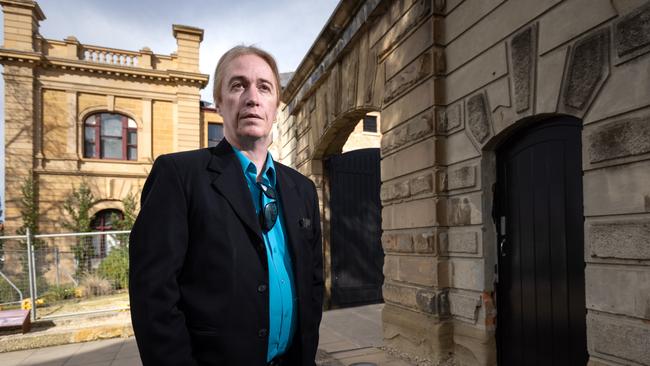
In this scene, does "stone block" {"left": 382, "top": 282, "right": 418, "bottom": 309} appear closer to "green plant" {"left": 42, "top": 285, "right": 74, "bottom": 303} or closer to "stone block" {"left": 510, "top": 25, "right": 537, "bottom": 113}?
"stone block" {"left": 510, "top": 25, "right": 537, "bottom": 113}

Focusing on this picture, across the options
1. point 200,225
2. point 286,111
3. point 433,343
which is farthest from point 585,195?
point 286,111

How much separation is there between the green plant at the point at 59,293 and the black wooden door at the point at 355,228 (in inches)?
272

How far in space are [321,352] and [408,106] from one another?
3153mm

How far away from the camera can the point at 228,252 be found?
1378 mm

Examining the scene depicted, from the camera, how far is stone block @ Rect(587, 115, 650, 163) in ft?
7.02

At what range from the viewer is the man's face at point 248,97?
1486 mm

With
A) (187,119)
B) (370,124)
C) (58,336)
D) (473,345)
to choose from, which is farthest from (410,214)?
(187,119)

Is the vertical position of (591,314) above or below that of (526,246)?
below

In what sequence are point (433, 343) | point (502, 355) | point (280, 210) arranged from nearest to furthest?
point (280, 210)
point (502, 355)
point (433, 343)

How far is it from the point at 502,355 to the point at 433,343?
63cm

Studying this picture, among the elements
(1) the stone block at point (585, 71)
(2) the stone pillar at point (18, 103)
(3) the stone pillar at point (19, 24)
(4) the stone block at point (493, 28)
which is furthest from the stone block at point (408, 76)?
(3) the stone pillar at point (19, 24)

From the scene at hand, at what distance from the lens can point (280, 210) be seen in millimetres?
1647

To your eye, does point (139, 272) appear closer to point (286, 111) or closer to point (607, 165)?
point (607, 165)

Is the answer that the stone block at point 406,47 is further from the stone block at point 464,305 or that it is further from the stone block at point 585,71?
the stone block at point 464,305
